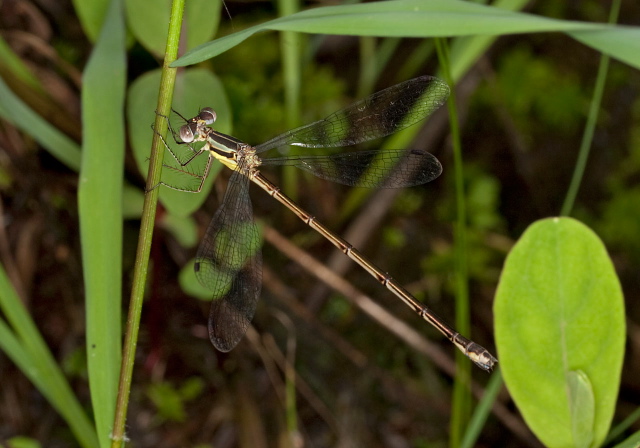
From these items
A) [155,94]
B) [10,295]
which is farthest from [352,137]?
[10,295]

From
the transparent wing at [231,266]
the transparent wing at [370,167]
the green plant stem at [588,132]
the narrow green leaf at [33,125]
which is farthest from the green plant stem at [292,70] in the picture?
the green plant stem at [588,132]

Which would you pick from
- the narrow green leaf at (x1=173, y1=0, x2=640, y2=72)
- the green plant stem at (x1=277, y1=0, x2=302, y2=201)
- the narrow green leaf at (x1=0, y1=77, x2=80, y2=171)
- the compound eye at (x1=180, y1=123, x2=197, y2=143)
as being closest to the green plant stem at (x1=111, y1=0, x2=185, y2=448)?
the narrow green leaf at (x1=173, y1=0, x2=640, y2=72)

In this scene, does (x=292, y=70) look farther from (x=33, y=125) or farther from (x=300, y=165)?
(x=33, y=125)

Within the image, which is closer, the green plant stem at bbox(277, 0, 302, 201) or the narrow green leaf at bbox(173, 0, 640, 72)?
the narrow green leaf at bbox(173, 0, 640, 72)

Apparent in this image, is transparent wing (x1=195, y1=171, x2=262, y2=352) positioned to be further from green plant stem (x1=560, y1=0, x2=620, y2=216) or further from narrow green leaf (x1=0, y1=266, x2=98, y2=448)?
green plant stem (x1=560, y1=0, x2=620, y2=216)

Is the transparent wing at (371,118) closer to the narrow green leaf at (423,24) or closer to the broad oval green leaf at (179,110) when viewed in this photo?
the broad oval green leaf at (179,110)

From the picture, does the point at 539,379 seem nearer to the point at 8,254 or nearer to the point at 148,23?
the point at 148,23
